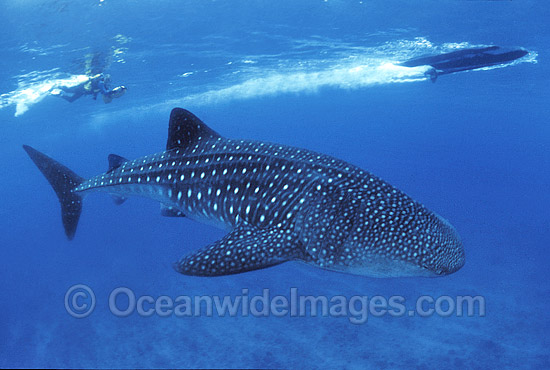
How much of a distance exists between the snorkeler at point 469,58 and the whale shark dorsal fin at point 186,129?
23269mm

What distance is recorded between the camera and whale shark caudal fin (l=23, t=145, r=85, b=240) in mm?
5793

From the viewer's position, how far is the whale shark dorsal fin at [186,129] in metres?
4.93

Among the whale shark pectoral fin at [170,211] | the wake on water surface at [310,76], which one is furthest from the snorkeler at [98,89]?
the whale shark pectoral fin at [170,211]

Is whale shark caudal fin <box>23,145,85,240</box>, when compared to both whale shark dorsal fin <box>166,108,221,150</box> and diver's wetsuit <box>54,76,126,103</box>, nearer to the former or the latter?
whale shark dorsal fin <box>166,108,221,150</box>

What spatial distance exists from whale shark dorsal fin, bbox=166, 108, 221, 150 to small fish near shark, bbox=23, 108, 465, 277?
0.01 meters

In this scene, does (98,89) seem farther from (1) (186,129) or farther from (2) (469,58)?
(2) (469,58)

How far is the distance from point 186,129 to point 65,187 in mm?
2573

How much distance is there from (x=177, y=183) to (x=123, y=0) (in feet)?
46.1

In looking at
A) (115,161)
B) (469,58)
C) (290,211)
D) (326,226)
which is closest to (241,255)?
(290,211)

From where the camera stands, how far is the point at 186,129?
500 centimetres

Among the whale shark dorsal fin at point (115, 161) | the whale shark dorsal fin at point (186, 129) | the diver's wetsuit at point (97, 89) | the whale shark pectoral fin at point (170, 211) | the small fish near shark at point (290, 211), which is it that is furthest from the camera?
the diver's wetsuit at point (97, 89)

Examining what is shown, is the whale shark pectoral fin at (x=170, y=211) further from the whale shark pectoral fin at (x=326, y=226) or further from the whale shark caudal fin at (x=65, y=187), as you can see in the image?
the whale shark pectoral fin at (x=326, y=226)

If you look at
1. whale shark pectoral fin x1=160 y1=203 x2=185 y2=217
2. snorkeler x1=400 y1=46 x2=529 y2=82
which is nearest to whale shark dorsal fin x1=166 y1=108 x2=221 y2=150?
whale shark pectoral fin x1=160 y1=203 x2=185 y2=217

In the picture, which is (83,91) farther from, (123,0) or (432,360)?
(432,360)
